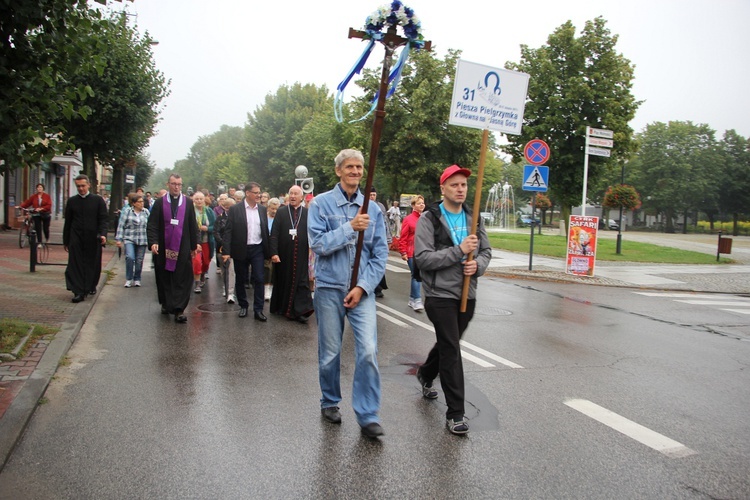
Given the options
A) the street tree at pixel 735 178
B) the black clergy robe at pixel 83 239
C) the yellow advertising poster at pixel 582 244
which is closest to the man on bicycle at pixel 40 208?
the black clergy robe at pixel 83 239

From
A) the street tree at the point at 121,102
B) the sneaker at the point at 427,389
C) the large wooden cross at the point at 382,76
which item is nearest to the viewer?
the large wooden cross at the point at 382,76

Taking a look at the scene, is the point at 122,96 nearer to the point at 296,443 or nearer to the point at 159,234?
the point at 159,234

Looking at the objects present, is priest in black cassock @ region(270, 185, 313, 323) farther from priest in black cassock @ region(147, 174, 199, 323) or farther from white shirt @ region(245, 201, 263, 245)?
priest in black cassock @ region(147, 174, 199, 323)

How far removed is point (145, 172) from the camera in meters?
62.9

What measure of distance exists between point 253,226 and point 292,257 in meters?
0.81

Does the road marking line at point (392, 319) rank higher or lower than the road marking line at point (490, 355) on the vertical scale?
lower

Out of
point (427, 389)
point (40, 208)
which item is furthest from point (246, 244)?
point (40, 208)

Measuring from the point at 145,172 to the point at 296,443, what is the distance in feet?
210

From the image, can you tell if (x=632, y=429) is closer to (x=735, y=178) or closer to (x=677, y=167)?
(x=677, y=167)

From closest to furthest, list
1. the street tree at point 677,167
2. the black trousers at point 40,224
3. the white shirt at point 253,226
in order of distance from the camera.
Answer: the white shirt at point 253,226 < the black trousers at point 40,224 < the street tree at point 677,167

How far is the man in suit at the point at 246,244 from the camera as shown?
8883mm

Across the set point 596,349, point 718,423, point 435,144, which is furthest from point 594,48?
point 718,423

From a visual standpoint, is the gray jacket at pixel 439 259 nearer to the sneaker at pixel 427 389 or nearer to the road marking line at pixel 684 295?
the sneaker at pixel 427 389

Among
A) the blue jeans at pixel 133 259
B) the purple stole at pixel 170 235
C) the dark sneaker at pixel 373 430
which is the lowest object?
the dark sneaker at pixel 373 430
